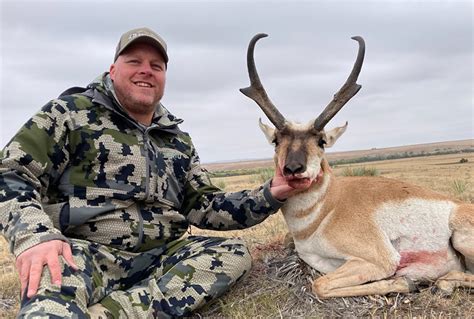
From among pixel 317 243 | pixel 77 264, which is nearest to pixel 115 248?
pixel 77 264

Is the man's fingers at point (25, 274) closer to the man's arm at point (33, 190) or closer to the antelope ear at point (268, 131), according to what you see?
the man's arm at point (33, 190)

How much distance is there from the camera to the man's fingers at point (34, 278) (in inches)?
137

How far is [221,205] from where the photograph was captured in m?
5.57

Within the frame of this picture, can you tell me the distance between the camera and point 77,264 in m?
4.15

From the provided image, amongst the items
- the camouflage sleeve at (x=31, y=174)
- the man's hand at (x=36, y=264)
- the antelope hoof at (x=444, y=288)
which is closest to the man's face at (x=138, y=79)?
the camouflage sleeve at (x=31, y=174)

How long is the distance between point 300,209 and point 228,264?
1083 millimetres

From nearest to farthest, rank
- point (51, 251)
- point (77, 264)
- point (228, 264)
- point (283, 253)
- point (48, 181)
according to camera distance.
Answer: point (51, 251) → point (77, 264) → point (48, 181) → point (228, 264) → point (283, 253)

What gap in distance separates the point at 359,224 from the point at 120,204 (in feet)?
8.77

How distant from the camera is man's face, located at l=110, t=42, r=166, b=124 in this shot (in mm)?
5152

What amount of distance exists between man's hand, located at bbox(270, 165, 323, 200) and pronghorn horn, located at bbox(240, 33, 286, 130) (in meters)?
0.57

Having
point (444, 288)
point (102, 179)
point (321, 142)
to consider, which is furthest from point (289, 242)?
point (102, 179)

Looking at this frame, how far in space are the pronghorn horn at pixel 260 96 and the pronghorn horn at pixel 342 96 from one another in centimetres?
45

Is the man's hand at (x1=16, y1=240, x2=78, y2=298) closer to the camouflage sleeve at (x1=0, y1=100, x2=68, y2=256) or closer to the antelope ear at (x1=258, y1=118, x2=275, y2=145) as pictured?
the camouflage sleeve at (x1=0, y1=100, x2=68, y2=256)

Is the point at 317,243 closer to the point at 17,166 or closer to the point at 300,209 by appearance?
the point at 300,209
